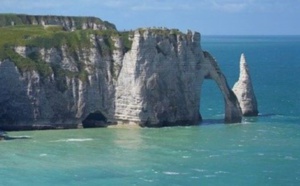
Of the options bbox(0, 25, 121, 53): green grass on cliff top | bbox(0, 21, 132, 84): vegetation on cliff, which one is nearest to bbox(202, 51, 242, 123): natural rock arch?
bbox(0, 21, 132, 84): vegetation on cliff

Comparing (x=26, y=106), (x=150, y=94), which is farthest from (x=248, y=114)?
(x=26, y=106)

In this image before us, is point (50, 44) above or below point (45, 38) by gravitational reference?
below

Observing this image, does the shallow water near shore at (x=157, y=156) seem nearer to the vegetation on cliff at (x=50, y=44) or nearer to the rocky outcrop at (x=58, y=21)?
the vegetation on cliff at (x=50, y=44)

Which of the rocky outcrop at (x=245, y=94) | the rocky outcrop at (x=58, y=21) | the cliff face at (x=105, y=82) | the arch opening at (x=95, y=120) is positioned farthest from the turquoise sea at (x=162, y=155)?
the rocky outcrop at (x=58, y=21)

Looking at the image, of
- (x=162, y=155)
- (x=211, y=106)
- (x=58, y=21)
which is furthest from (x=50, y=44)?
(x=58, y=21)

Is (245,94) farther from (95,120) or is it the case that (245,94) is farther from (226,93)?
(95,120)

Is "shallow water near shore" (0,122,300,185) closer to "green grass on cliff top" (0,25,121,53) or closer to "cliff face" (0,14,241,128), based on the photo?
"cliff face" (0,14,241,128)
